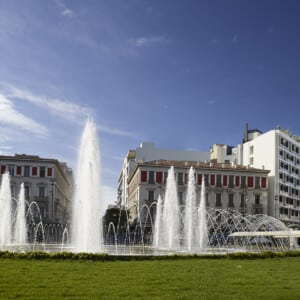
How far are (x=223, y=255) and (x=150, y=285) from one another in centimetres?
988

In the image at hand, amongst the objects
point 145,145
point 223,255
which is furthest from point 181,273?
point 145,145

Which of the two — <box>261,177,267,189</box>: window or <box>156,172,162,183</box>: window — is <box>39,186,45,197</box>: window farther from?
<box>261,177,267,189</box>: window

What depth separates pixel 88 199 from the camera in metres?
26.9

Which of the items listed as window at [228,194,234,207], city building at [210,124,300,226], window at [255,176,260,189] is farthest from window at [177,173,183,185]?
city building at [210,124,300,226]

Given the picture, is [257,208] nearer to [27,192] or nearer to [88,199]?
[27,192]

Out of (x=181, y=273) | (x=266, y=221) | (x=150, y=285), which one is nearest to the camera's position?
(x=150, y=285)

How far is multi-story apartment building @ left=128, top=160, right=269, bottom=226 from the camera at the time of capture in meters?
73.6

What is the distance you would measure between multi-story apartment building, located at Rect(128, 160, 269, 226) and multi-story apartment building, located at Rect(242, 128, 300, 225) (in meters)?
2.52

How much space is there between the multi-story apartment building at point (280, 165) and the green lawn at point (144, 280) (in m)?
62.3

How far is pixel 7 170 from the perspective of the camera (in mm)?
71125

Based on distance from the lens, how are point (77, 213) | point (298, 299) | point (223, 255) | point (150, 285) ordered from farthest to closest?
1. point (77, 213)
2. point (223, 255)
3. point (150, 285)
4. point (298, 299)

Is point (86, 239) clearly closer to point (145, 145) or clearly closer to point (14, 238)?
point (14, 238)

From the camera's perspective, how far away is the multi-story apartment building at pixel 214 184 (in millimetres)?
73562

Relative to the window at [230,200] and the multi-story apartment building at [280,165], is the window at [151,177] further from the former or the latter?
the multi-story apartment building at [280,165]
